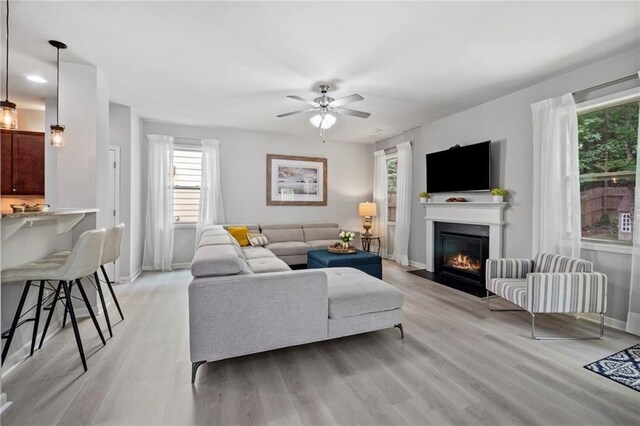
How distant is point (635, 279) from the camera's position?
8.52 feet

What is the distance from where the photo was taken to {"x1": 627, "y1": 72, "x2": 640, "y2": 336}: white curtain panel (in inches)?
101

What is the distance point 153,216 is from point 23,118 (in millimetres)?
2296

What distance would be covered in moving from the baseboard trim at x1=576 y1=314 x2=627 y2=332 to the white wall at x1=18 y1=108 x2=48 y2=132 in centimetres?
759

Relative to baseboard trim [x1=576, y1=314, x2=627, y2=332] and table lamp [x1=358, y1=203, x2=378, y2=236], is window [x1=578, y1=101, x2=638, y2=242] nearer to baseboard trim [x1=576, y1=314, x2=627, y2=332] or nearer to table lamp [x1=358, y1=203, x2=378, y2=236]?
baseboard trim [x1=576, y1=314, x2=627, y2=332]

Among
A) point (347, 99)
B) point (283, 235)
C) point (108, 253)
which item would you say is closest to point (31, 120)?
point (108, 253)

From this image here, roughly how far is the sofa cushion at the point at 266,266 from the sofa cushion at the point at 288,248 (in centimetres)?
113

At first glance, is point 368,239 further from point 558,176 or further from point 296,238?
point 558,176

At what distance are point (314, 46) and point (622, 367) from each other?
3602 millimetres

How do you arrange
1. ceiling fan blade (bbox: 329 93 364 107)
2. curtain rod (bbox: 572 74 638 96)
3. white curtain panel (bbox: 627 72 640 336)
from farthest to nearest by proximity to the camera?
1. ceiling fan blade (bbox: 329 93 364 107)
2. curtain rod (bbox: 572 74 638 96)
3. white curtain panel (bbox: 627 72 640 336)

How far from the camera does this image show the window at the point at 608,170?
2.79 meters

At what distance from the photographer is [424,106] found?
423cm

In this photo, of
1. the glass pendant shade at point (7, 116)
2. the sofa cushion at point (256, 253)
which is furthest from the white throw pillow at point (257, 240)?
the glass pendant shade at point (7, 116)

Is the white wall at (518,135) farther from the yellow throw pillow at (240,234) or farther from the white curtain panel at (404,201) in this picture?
the yellow throw pillow at (240,234)

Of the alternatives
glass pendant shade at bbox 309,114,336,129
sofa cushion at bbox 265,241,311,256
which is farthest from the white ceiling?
sofa cushion at bbox 265,241,311,256
